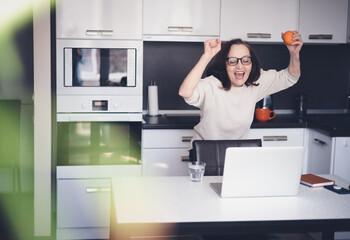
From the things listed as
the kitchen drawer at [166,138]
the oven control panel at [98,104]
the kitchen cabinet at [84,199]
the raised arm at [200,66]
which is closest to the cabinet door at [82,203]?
the kitchen cabinet at [84,199]

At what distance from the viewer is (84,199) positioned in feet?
11.6

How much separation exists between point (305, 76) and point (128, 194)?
2833 mm

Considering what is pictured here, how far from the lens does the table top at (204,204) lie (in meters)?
1.68

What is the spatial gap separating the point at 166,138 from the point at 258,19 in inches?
49.1

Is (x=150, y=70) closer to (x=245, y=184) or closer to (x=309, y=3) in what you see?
(x=309, y=3)

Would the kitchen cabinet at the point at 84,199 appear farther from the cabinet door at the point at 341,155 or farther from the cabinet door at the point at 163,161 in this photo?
the cabinet door at the point at 341,155

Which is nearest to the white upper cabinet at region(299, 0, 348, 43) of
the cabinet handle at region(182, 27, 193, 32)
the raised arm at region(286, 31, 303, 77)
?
the cabinet handle at region(182, 27, 193, 32)

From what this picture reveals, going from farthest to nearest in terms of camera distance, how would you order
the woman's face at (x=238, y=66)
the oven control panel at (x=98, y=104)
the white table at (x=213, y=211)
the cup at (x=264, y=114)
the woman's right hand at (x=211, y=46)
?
1. the cup at (x=264, y=114)
2. the oven control panel at (x=98, y=104)
3. the woman's face at (x=238, y=66)
4. the woman's right hand at (x=211, y=46)
5. the white table at (x=213, y=211)

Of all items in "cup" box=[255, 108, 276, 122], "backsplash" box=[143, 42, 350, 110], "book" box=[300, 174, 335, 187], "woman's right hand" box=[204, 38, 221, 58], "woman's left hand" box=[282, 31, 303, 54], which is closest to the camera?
"book" box=[300, 174, 335, 187]

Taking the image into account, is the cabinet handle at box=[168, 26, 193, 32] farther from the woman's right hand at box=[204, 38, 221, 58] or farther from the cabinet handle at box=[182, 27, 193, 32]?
the woman's right hand at box=[204, 38, 221, 58]

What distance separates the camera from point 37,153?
3467 mm

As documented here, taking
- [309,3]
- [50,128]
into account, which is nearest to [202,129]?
[50,128]

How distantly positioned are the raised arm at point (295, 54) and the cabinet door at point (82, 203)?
165 centimetres

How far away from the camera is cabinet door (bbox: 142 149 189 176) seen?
140 inches
